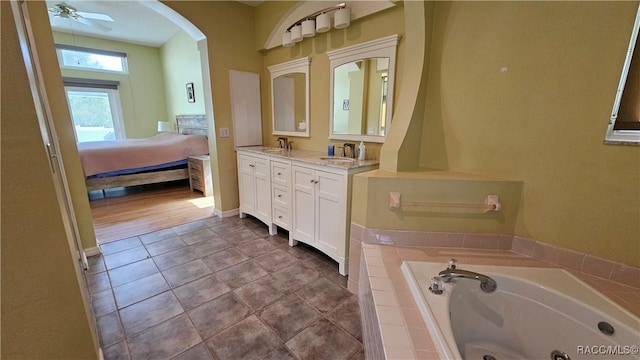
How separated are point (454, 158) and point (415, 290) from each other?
110 centimetres

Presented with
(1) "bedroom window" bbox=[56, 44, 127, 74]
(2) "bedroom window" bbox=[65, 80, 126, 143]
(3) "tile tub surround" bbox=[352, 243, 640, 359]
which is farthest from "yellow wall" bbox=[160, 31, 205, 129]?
(3) "tile tub surround" bbox=[352, 243, 640, 359]

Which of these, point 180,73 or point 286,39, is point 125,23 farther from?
point 286,39

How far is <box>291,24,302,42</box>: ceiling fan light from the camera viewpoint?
2.63m

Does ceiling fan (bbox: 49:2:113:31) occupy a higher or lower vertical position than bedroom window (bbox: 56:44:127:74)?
higher

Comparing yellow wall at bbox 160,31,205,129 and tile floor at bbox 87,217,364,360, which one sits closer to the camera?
tile floor at bbox 87,217,364,360

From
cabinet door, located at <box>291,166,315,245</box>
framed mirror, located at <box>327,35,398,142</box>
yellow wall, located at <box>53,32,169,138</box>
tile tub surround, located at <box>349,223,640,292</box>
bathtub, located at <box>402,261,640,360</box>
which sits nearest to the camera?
bathtub, located at <box>402,261,640,360</box>

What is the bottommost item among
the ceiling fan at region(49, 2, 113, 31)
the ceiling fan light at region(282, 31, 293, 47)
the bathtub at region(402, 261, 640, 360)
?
the bathtub at region(402, 261, 640, 360)

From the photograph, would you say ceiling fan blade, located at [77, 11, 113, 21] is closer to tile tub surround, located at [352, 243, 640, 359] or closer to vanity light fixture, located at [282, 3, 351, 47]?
vanity light fixture, located at [282, 3, 351, 47]

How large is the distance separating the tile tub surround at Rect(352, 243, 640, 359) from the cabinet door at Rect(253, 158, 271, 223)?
1.40 metres

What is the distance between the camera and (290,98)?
3.09 meters

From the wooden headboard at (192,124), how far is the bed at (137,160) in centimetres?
2

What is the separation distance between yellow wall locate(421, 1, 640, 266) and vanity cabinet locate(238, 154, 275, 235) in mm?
1795

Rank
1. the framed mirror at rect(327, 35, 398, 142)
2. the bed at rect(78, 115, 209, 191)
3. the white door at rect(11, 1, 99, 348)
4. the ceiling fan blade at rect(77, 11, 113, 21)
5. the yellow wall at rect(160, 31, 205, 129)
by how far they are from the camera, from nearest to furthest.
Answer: the white door at rect(11, 1, 99, 348) < the framed mirror at rect(327, 35, 398, 142) < the ceiling fan blade at rect(77, 11, 113, 21) < the bed at rect(78, 115, 209, 191) < the yellow wall at rect(160, 31, 205, 129)

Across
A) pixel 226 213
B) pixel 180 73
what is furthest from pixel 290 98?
pixel 180 73
